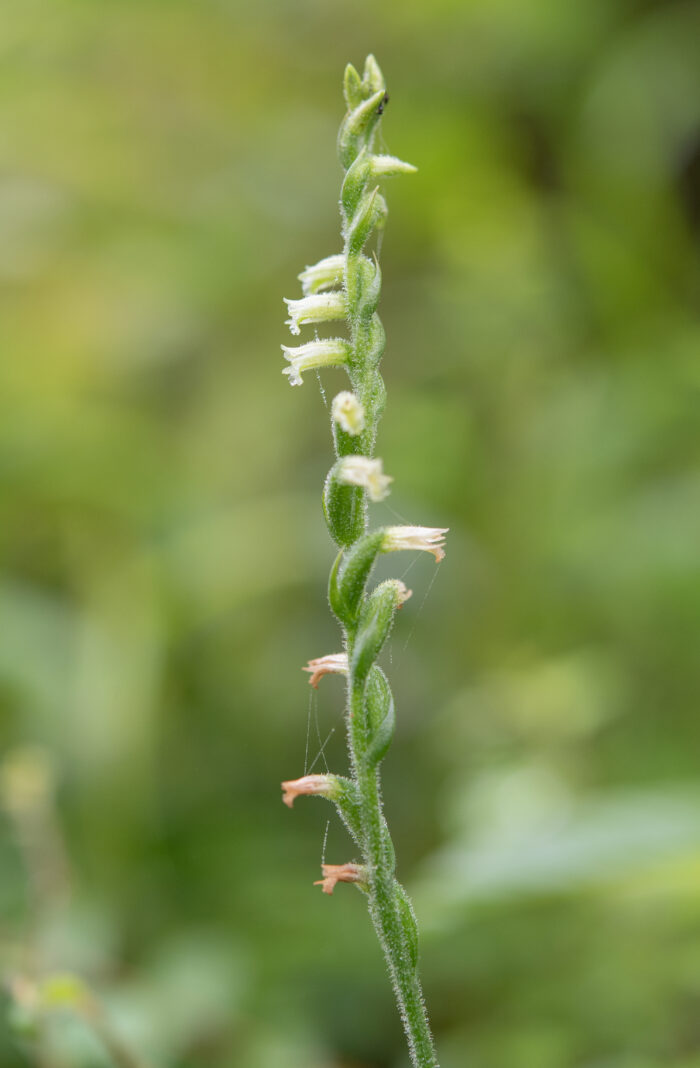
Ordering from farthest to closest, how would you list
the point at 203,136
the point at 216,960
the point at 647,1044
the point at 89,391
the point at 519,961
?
1. the point at 203,136
2. the point at 89,391
3. the point at 519,961
4. the point at 216,960
5. the point at 647,1044

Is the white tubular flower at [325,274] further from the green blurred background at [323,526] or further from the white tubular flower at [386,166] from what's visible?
the green blurred background at [323,526]

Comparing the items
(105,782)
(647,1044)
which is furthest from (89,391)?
(647,1044)

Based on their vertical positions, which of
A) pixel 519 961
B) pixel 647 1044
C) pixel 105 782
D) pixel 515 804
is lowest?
pixel 647 1044

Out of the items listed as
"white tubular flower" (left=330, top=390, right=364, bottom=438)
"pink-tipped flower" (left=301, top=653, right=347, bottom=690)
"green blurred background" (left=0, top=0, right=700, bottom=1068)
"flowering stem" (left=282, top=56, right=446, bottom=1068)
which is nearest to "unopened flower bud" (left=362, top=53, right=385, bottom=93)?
"flowering stem" (left=282, top=56, right=446, bottom=1068)

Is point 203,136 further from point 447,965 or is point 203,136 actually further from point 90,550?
point 447,965

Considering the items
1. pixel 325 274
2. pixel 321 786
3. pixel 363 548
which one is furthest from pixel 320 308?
pixel 321 786

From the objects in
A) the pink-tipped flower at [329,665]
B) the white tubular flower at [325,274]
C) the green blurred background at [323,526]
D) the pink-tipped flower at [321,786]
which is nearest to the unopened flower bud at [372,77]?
the white tubular flower at [325,274]

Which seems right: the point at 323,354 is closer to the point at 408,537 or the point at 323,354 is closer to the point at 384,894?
the point at 408,537
